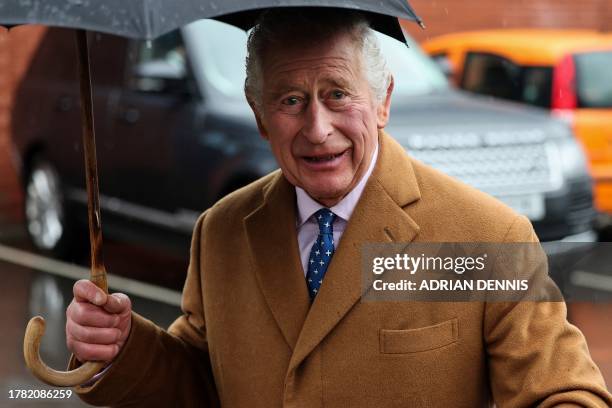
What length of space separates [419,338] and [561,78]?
7011 millimetres

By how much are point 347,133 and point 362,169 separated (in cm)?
11

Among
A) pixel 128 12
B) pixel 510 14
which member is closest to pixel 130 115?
pixel 128 12

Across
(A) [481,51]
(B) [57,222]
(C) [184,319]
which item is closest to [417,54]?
(A) [481,51]

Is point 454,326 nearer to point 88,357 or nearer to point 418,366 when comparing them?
point 418,366

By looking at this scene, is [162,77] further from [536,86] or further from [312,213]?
[312,213]

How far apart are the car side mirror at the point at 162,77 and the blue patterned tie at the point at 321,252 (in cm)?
503

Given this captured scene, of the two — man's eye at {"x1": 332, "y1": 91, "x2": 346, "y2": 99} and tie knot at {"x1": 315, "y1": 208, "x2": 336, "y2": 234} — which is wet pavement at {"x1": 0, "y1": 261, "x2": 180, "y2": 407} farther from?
man's eye at {"x1": 332, "y1": 91, "x2": 346, "y2": 99}

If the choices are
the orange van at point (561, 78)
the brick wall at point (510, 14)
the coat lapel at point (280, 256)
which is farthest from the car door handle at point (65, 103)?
the coat lapel at point (280, 256)

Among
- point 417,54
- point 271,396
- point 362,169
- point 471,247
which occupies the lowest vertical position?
point 271,396

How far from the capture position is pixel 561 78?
29.8 ft

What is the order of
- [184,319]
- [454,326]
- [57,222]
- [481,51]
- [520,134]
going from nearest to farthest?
[454,326] → [184,319] → [520,134] → [57,222] → [481,51]

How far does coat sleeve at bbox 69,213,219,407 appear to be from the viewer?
2645 millimetres

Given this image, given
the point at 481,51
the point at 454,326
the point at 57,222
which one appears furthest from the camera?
the point at 481,51

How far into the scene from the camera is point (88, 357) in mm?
2535
